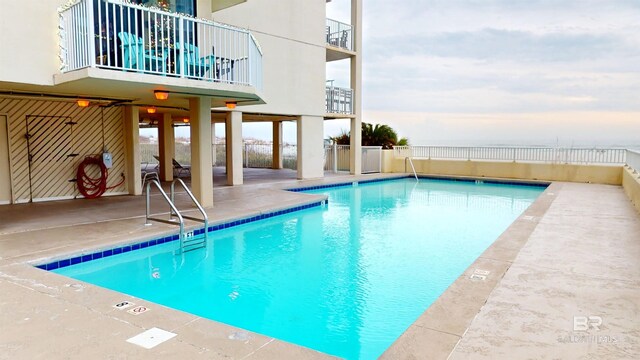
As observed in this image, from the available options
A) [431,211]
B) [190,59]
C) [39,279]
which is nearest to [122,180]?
[190,59]

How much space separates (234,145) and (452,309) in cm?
1076

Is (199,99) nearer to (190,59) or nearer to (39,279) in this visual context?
(190,59)

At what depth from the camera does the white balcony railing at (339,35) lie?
1741 centimetres

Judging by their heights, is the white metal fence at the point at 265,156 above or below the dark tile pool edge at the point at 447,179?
above

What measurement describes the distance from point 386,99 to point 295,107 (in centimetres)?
1609

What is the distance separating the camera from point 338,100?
17297mm

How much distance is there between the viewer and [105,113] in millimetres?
11094

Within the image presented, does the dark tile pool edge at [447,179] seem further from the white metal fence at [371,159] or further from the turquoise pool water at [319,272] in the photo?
the turquoise pool water at [319,272]

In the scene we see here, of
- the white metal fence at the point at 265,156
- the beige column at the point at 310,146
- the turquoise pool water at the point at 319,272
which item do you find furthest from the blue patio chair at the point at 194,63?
the white metal fence at the point at 265,156

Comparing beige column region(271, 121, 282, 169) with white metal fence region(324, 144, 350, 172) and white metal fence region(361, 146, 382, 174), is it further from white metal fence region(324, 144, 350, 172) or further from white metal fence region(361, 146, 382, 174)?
white metal fence region(361, 146, 382, 174)

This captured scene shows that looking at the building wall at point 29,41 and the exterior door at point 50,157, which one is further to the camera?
the exterior door at point 50,157

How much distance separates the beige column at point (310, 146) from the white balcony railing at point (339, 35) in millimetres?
3434

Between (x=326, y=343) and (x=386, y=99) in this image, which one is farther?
(x=386, y=99)

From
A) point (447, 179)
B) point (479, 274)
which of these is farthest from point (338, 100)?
point (479, 274)
